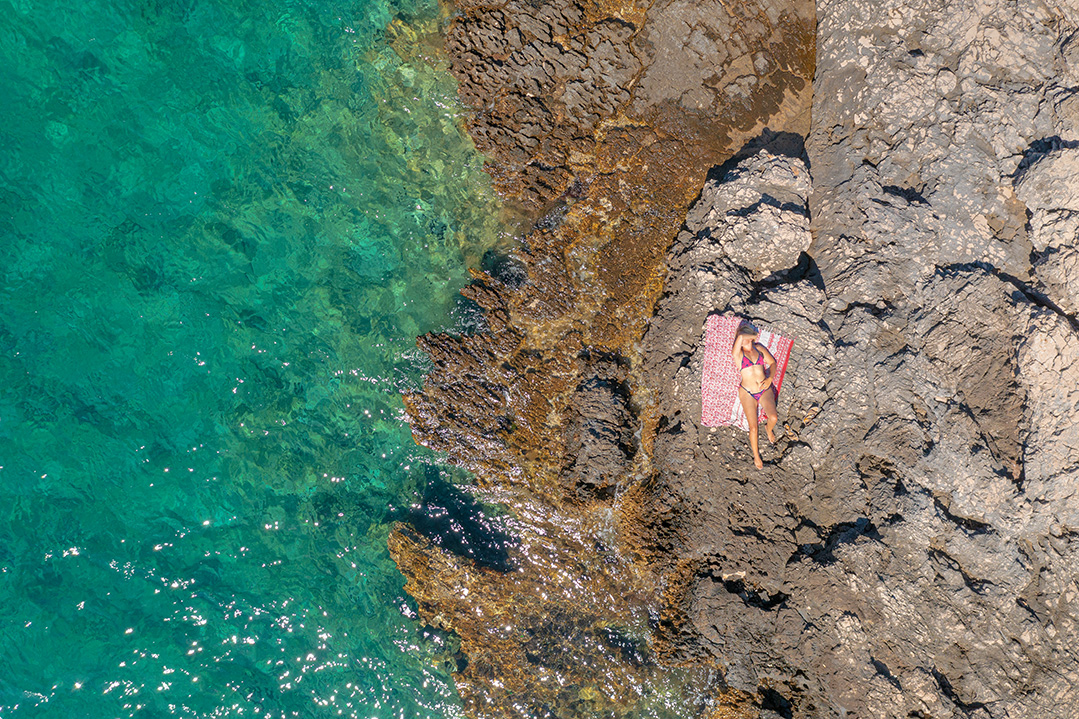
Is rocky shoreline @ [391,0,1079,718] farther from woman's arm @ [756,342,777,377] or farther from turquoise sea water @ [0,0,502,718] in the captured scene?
turquoise sea water @ [0,0,502,718]

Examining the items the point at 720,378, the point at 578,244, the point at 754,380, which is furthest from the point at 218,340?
the point at 754,380

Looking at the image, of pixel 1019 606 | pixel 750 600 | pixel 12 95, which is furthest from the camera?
pixel 12 95

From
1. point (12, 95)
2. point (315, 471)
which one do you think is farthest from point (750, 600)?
point (12, 95)

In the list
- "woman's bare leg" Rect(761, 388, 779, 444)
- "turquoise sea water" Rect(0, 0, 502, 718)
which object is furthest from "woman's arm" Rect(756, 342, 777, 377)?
"turquoise sea water" Rect(0, 0, 502, 718)

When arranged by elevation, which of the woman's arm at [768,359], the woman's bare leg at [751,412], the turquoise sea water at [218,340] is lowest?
the turquoise sea water at [218,340]

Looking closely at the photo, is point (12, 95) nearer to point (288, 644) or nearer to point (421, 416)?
point (421, 416)

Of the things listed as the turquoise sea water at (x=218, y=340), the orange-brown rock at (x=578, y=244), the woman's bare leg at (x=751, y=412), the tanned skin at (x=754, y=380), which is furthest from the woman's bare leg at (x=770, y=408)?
the turquoise sea water at (x=218, y=340)

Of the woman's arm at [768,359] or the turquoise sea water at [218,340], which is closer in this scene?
the woman's arm at [768,359]

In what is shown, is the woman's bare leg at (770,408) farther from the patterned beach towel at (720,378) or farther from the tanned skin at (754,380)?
the patterned beach towel at (720,378)
